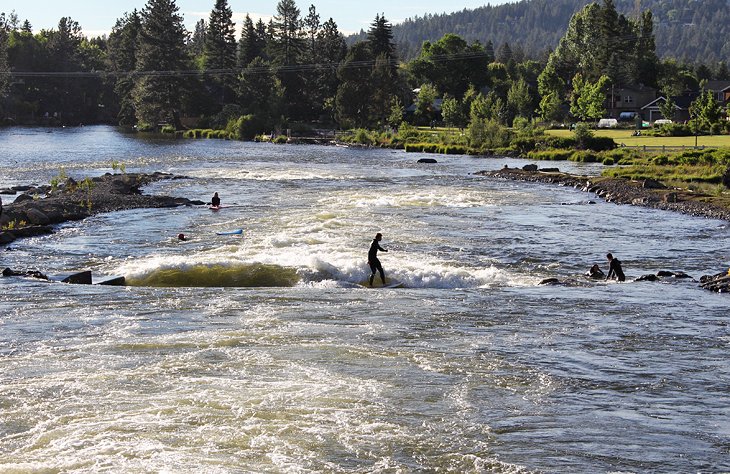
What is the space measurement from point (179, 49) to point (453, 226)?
121849 mm

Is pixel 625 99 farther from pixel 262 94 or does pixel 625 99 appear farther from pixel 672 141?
pixel 262 94

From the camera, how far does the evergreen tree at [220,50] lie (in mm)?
162625

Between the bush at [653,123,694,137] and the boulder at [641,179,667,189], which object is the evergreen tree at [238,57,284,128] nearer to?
the bush at [653,123,694,137]

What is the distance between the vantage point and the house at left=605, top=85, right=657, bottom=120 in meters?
161

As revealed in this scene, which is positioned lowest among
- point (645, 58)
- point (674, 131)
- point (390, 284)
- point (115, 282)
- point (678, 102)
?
point (390, 284)

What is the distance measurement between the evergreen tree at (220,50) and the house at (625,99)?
66.6 metres

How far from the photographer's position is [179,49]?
15800cm

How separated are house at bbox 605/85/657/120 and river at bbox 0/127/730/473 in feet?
391

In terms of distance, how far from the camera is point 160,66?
514ft

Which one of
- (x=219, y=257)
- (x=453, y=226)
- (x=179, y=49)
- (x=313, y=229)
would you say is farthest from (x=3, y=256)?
(x=179, y=49)

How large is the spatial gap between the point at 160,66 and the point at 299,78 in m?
24.9

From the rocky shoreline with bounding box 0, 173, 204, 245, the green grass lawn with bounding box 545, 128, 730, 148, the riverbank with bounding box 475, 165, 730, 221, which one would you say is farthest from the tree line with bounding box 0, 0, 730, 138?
the rocky shoreline with bounding box 0, 173, 204, 245

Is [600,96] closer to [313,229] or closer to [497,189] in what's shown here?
[497,189]

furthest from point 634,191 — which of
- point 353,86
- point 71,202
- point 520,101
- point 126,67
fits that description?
point 126,67
